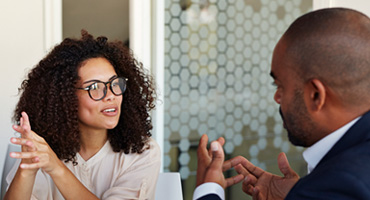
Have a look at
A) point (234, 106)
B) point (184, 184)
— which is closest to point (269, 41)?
point (234, 106)

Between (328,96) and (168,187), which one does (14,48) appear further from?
(328,96)

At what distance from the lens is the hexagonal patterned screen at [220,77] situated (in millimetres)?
3586

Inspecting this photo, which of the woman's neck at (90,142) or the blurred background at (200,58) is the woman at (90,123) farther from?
the blurred background at (200,58)

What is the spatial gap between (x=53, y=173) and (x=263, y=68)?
2238 millimetres

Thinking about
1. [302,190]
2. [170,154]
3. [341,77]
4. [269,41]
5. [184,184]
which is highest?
[269,41]

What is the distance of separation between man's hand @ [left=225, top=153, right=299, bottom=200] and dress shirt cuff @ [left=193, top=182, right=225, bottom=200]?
11.6 inches

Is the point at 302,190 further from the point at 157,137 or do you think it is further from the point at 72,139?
the point at 157,137

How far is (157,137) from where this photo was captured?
11.8 ft

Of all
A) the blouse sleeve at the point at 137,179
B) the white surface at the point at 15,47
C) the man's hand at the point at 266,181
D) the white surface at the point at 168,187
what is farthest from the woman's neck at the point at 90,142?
the white surface at the point at 15,47

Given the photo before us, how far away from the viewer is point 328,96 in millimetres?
1252

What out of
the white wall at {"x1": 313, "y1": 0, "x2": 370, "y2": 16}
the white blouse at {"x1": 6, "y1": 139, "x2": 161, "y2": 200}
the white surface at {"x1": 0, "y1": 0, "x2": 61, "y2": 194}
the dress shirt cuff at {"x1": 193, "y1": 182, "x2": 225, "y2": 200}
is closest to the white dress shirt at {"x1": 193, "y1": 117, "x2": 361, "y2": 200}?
the dress shirt cuff at {"x1": 193, "y1": 182, "x2": 225, "y2": 200}

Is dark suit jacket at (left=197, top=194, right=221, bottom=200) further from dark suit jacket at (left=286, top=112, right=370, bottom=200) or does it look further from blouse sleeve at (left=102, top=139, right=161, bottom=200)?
blouse sleeve at (left=102, top=139, right=161, bottom=200)

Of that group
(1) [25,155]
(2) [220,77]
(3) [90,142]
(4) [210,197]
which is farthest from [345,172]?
(2) [220,77]

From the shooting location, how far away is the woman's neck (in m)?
2.26
